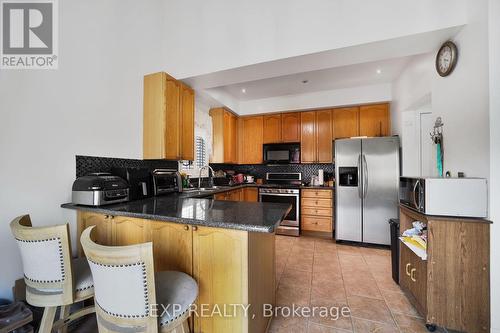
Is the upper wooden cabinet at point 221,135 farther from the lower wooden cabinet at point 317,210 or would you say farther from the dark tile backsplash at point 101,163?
the lower wooden cabinet at point 317,210

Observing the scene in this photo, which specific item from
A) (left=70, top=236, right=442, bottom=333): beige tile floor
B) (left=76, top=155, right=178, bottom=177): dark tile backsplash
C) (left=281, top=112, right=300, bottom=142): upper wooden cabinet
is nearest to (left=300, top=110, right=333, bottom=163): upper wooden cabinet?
(left=281, top=112, right=300, bottom=142): upper wooden cabinet

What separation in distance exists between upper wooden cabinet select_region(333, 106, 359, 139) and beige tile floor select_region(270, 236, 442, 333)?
6.64 feet

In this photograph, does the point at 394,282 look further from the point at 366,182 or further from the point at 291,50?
the point at 291,50

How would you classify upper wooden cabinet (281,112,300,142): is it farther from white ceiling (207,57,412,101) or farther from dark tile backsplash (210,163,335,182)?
dark tile backsplash (210,163,335,182)

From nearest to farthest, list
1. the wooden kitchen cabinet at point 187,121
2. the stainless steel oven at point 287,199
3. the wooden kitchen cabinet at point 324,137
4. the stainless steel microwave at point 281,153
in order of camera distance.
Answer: the wooden kitchen cabinet at point 187,121, the stainless steel oven at point 287,199, the wooden kitchen cabinet at point 324,137, the stainless steel microwave at point 281,153

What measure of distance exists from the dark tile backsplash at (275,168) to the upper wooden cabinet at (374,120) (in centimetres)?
91

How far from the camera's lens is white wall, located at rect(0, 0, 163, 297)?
1.46 m

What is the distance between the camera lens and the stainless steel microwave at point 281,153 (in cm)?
420

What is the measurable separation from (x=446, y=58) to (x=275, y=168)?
10.4 ft

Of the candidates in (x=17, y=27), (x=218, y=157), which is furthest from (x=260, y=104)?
(x=17, y=27)

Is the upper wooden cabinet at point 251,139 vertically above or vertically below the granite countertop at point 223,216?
above

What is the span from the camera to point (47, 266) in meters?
1.08

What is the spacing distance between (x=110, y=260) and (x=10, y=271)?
141 cm

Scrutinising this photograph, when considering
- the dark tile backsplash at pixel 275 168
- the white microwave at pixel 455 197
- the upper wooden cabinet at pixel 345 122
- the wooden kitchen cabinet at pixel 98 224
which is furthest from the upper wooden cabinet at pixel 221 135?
the white microwave at pixel 455 197
